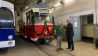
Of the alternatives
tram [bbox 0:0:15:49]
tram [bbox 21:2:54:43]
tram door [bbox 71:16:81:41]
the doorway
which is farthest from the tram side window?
the doorway

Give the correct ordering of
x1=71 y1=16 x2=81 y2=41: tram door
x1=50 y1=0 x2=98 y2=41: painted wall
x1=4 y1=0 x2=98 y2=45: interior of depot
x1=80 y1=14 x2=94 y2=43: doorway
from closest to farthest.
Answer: x1=50 y1=0 x2=98 y2=41: painted wall, x1=4 y1=0 x2=98 y2=45: interior of depot, x1=80 y1=14 x2=94 y2=43: doorway, x1=71 y1=16 x2=81 y2=41: tram door

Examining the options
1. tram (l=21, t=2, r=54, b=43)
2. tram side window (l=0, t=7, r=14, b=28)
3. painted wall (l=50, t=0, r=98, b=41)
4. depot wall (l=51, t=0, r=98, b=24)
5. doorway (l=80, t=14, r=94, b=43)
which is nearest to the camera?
tram side window (l=0, t=7, r=14, b=28)

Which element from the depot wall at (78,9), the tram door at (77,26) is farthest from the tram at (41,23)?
the tram door at (77,26)

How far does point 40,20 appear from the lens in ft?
51.8

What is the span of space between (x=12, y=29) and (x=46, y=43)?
5.06 metres

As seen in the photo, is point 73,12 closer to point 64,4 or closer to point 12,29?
point 64,4

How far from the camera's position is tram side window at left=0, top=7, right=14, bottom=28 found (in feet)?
38.8

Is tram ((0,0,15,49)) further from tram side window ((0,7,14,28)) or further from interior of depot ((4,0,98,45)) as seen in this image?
interior of depot ((4,0,98,45))

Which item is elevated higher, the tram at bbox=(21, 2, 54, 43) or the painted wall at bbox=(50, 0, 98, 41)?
the painted wall at bbox=(50, 0, 98, 41)

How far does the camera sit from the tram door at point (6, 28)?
11.7 metres

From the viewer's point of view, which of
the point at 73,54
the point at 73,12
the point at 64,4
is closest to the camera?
the point at 73,54

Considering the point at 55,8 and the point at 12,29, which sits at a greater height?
the point at 55,8

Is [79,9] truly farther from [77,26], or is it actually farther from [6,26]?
[6,26]

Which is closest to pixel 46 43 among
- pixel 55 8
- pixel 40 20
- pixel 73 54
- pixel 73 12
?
pixel 40 20
